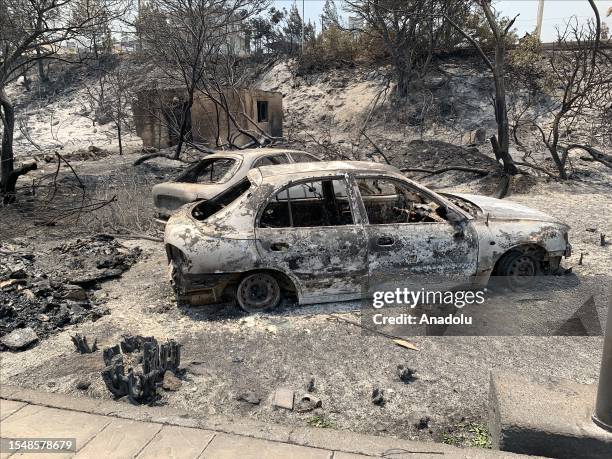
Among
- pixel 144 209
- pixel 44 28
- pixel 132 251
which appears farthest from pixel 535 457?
pixel 44 28

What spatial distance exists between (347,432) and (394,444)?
0.30 m

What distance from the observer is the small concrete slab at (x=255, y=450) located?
8.72ft

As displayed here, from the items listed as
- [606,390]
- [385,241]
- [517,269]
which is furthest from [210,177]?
[606,390]

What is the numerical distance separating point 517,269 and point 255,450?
3.60 m

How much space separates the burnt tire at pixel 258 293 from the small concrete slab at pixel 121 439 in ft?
6.00

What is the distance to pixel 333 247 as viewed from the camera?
4562 mm

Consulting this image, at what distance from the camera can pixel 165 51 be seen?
13.2 m

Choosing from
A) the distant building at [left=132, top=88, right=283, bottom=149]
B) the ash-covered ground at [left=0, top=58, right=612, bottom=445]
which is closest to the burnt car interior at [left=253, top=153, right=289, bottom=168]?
the ash-covered ground at [left=0, top=58, right=612, bottom=445]

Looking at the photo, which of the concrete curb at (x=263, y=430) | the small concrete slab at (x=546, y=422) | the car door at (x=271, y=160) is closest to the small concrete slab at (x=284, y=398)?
the concrete curb at (x=263, y=430)

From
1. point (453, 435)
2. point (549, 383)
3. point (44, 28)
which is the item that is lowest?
point (453, 435)

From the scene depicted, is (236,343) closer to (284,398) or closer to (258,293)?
(258,293)

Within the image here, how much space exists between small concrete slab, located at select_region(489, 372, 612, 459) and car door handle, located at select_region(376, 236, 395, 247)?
191 centimetres

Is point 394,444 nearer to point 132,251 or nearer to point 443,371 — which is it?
point 443,371

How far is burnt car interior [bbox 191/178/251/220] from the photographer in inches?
212
